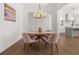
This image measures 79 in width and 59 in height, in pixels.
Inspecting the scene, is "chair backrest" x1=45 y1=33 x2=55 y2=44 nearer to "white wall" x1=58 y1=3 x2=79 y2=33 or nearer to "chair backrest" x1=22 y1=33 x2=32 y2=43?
"white wall" x1=58 y1=3 x2=79 y2=33

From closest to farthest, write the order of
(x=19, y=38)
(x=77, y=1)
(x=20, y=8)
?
1. (x=77, y=1)
2. (x=20, y=8)
3. (x=19, y=38)

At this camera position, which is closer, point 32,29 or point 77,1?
point 77,1

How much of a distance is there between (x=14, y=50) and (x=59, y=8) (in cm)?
189

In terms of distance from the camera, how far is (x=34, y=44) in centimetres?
522

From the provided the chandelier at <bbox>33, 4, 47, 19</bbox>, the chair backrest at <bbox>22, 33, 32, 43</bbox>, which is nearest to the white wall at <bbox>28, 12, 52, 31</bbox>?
the chandelier at <bbox>33, 4, 47, 19</bbox>

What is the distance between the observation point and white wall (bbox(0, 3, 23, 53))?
4.70 metres

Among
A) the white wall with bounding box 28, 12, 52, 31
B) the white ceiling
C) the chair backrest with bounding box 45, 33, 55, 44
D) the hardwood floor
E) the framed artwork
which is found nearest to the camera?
the white ceiling

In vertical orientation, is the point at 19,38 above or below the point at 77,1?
below

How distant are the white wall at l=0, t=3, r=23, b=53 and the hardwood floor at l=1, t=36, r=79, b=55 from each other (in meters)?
0.18

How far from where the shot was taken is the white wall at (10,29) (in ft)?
15.4

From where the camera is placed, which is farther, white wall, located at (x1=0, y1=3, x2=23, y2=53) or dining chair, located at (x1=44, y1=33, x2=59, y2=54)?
dining chair, located at (x1=44, y1=33, x2=59, y2=54)

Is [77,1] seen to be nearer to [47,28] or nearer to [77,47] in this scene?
[47,28]

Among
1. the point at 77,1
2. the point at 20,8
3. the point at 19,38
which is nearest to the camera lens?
the point at 77,1

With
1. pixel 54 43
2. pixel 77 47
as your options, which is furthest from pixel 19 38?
pixel 77 47
